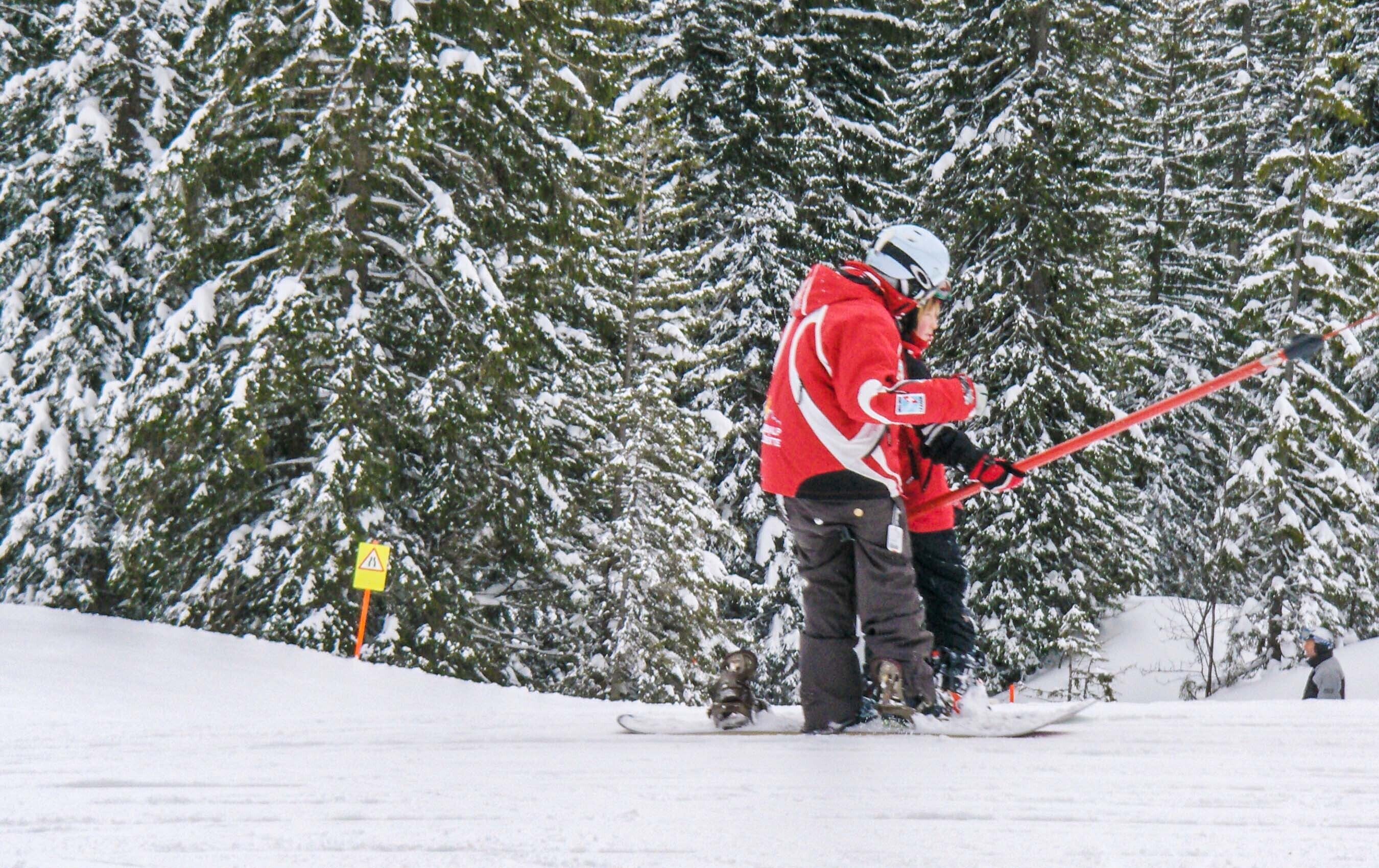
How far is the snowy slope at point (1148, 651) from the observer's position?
65.9 ft

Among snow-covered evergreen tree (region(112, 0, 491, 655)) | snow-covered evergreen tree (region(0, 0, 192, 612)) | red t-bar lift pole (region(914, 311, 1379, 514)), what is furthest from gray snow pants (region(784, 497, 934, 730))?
snow-covered evergreen tree (region(0, 0, 192, 612))

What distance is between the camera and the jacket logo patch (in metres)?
4.04

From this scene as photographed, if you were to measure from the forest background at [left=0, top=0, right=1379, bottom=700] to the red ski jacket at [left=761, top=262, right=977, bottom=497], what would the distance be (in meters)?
6.80

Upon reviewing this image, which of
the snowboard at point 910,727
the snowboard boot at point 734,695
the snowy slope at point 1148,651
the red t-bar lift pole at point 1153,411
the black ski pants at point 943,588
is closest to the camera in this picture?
the snowboard at point 910,727

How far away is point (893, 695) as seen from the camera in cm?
413

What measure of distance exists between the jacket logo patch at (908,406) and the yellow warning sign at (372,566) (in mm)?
5496

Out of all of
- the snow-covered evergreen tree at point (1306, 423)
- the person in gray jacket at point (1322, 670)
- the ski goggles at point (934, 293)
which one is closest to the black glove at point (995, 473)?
the ski goggles at point (934, 293)

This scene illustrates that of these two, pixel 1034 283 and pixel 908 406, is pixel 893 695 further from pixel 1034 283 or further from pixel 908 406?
pixel 1034 283

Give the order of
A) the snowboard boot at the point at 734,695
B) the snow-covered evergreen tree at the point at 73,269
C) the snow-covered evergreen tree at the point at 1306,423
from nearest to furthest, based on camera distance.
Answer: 1. the snowboard boot at the point at 734,695
2. the snow-covered evergreen tree at the point at 73,269
3. the snow-covered evergreen tree at the point at 1306,423

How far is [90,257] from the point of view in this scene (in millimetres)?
14891

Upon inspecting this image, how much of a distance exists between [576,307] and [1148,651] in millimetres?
13092

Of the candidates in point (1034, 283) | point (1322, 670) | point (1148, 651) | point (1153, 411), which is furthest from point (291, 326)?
point (1148, 651)

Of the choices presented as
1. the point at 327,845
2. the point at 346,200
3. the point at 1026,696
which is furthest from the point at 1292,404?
the point at 327,845

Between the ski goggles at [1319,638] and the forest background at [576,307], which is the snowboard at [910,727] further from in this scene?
the ski goggles at [1319,638]
